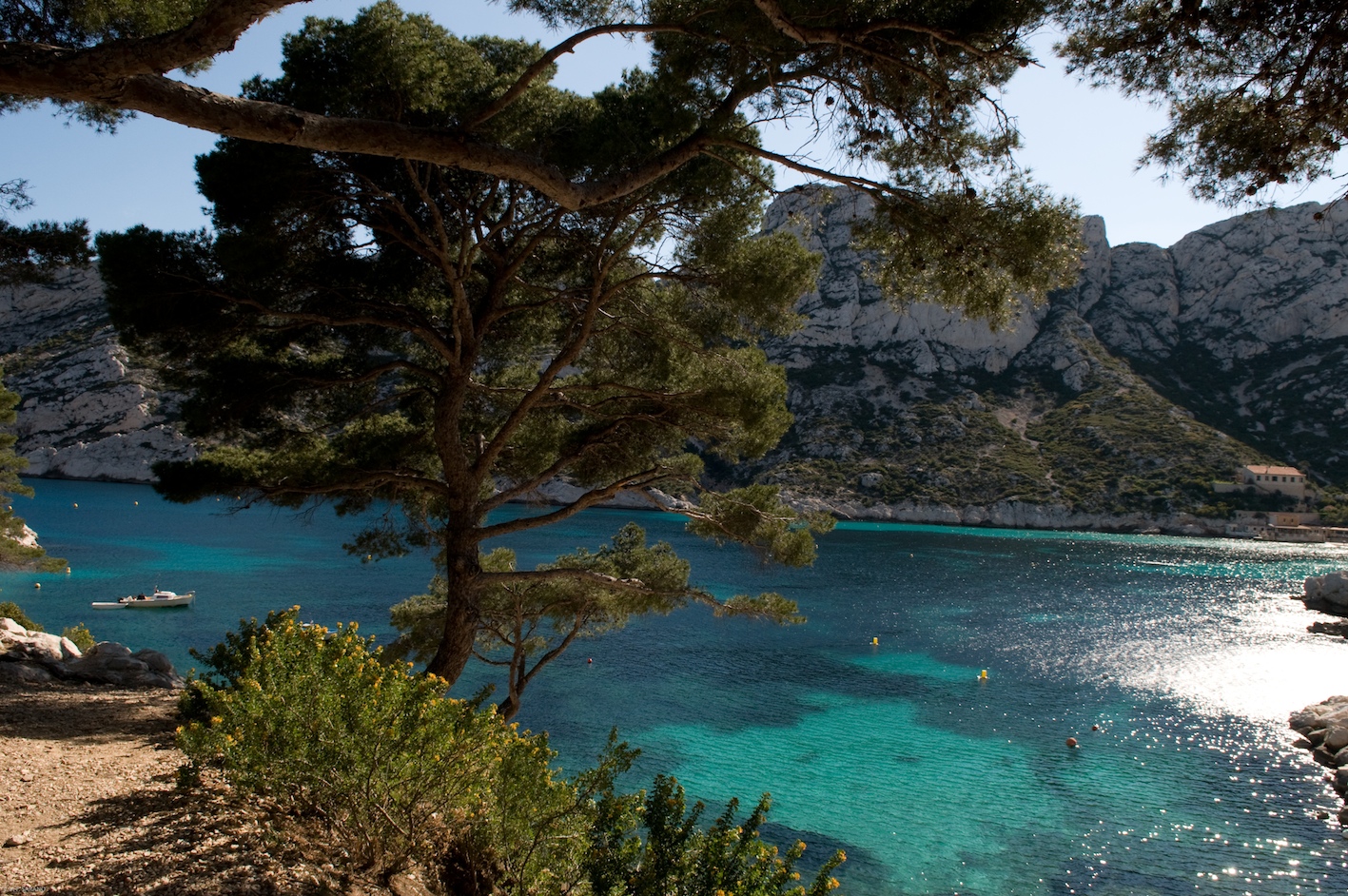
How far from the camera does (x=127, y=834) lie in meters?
3.31

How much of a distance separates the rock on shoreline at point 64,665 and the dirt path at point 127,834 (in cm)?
387

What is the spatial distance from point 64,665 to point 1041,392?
70.4 meters

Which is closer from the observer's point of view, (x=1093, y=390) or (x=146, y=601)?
(x=146, y=601)

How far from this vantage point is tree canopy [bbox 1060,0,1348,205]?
4.09 meters

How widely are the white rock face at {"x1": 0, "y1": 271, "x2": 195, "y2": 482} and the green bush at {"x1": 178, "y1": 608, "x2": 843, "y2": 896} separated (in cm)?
6727

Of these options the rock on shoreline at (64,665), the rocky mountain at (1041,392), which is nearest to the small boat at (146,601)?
the rock on shoreline at (64,665)

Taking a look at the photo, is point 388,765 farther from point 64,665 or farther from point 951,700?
point 951,700

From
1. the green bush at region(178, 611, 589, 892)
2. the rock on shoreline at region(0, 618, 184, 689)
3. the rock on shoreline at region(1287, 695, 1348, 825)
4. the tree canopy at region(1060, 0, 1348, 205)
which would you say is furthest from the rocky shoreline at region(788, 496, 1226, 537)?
the green bush at region(178, 611, 589, 892)

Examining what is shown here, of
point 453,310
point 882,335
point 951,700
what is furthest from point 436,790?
point 882,335

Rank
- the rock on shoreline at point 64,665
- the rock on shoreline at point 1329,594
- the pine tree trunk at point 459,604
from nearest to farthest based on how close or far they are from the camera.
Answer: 1. the pine tree trunk at point 459,604
2. the rock on shoreline at point 64,665
3. the rock on shoreline at point 1329,594

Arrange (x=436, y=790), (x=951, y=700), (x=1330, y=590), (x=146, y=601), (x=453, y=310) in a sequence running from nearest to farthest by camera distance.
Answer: (x=436, y=790) < (x=453, y=310) < (x=951, y=700) < (x=146, y=601) < (x=1330, y=590)

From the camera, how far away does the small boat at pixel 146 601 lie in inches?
922

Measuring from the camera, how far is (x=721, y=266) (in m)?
6.76

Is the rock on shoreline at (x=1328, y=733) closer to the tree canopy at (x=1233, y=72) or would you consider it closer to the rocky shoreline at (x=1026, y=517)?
the tree canopy at (x=1233, y=72)
